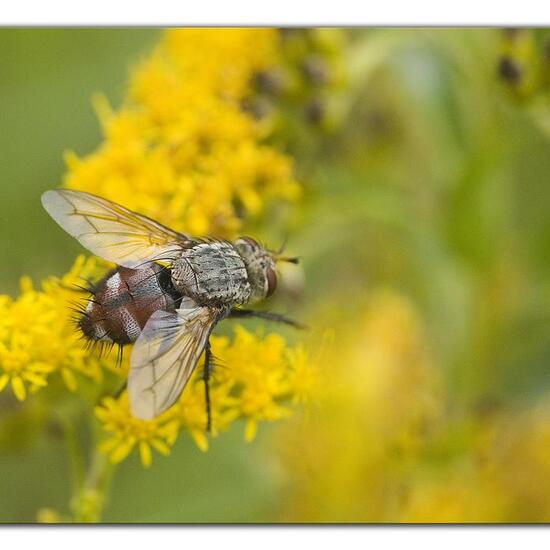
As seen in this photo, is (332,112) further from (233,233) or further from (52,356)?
(52,356)

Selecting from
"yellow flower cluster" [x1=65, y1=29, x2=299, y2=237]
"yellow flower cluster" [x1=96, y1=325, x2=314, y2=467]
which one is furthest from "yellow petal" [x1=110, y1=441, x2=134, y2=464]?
"yellow flower cluster" [x1=65, y1=29, x2=299, y2=237]

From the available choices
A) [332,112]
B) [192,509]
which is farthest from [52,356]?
[332,112]

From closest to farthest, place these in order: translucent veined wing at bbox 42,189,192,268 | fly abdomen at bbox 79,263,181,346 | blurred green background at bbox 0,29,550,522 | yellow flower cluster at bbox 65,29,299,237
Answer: fly abdomen at bbox 79,263,181,346 < translucent veined wing at bbox 42,189,192,268 < yellow flower cluster at bbox 65,29,299,237 < blurred green background at bbox 0,29,550,522

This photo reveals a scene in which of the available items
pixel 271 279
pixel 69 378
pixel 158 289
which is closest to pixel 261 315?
pixel 271 279

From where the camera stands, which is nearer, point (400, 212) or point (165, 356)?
point (165, 356)

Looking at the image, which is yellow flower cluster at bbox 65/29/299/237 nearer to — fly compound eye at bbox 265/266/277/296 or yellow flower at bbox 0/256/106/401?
fly compound eye at bbox 265/266/277/296

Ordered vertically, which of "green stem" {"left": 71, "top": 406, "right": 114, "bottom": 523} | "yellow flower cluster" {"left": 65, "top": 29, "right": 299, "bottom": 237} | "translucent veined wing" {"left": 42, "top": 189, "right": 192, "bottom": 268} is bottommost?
"green stem" {"left": 71, "top": 406, "right": 114, "bottom": 523}

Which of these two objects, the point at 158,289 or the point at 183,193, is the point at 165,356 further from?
the point at 183,193
